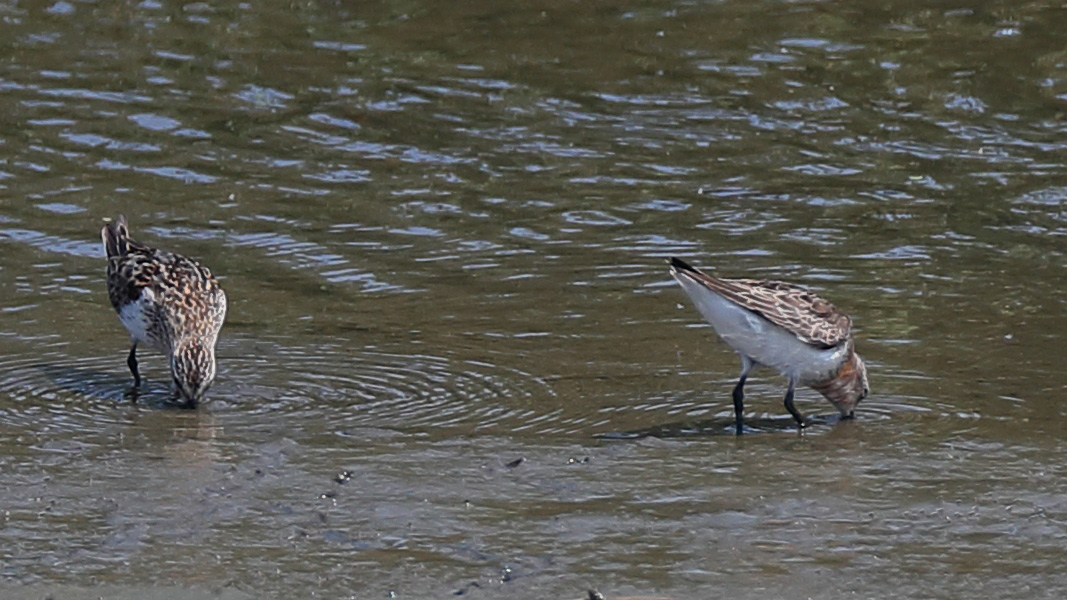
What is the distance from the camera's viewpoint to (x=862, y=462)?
Answer: 820cm

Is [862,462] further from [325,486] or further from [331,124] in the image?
[331,124]

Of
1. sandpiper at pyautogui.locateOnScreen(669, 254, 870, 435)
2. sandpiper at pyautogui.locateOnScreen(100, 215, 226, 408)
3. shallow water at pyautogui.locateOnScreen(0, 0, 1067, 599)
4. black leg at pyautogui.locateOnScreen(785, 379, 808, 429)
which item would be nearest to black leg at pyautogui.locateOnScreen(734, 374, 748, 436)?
sandpiper at pyautogui.locateOnScreen(669, 254, 870, 435)

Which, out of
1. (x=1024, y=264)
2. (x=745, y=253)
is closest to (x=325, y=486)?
(x=745, y=253)

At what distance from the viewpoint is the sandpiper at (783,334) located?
900 cm

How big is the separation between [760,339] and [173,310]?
3.10 meters

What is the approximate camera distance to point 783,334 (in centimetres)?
913

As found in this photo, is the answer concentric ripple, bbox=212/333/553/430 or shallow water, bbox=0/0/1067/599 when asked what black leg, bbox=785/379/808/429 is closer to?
shallow water, bbox=0/0/1067/599

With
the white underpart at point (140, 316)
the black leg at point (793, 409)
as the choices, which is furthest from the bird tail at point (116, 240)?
the black leg at point (793, 409)

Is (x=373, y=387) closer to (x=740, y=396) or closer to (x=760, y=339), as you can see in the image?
(x=740, y=396)

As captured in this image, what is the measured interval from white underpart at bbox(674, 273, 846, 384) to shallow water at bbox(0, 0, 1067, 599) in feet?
1.09

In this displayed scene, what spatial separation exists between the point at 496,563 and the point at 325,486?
4.12 feet

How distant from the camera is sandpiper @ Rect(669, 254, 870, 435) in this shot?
900 centimetres

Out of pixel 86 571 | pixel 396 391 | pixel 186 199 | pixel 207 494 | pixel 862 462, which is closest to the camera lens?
pixel 86 571

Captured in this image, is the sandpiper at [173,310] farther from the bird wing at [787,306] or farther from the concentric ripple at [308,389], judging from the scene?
the bird wing at [787,306]
